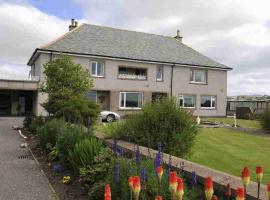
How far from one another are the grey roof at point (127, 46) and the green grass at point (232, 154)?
2120 cm

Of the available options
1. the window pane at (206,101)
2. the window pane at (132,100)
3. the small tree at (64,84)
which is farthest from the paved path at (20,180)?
the window pane at (206,101)

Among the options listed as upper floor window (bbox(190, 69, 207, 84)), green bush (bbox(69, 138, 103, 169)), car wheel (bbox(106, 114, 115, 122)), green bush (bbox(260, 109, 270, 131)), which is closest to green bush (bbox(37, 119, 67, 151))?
green bush (bbox(69, 138, 103, 169))

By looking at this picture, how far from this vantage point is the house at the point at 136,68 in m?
35.2

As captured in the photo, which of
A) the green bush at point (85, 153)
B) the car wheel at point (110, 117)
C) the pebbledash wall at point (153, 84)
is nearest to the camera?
the green bush at point (85, 153)

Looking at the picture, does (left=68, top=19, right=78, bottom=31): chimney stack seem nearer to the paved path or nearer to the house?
the house

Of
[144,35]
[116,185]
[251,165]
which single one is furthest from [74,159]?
[144,35]

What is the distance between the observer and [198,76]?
41906 millimetres

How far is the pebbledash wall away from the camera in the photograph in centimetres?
3472

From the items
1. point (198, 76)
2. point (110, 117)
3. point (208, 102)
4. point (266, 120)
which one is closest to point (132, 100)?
point (110, 117)

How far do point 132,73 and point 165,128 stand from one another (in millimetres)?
29353

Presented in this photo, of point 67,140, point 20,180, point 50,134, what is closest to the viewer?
point 20,180

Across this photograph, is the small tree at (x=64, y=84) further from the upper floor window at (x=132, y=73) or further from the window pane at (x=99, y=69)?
the upper floor window at (x=132, y=73)

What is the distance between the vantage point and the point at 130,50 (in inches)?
1513

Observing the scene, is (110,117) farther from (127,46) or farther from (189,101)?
(189,101)
